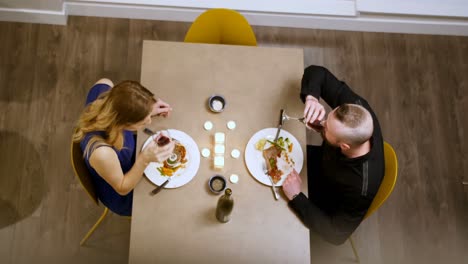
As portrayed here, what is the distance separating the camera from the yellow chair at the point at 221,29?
2.21 m

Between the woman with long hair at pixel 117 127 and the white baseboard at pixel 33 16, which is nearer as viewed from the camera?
the woman with long hair at pixel 117 127

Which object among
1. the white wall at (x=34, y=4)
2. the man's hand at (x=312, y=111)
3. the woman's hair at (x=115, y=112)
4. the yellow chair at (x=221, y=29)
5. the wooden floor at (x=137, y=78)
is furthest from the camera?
the white wall at (x=34, y=4)

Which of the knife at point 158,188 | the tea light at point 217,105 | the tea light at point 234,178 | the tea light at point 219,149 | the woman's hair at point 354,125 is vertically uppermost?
the tea light at point 217,105

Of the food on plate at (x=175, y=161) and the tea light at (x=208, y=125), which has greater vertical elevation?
the tea light at (x=208, y=125)

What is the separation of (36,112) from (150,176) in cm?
138

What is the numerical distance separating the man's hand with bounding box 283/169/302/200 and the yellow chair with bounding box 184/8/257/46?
816 mm

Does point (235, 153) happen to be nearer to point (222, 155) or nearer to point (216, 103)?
point (222, 155)

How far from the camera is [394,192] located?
2.85 m

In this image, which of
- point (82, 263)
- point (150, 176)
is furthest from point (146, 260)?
point (82, 263)

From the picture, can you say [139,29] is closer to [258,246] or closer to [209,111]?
[209,111]

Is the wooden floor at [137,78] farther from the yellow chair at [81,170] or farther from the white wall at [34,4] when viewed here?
the yellow chair at [81,170]

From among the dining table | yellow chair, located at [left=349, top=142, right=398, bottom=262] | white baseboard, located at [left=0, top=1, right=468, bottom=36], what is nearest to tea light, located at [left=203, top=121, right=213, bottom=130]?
the dining table

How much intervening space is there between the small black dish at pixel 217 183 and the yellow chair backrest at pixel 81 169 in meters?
0.57

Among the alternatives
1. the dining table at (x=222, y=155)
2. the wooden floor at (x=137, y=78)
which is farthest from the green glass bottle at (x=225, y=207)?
the wooden floor at (x=137, y=78)
